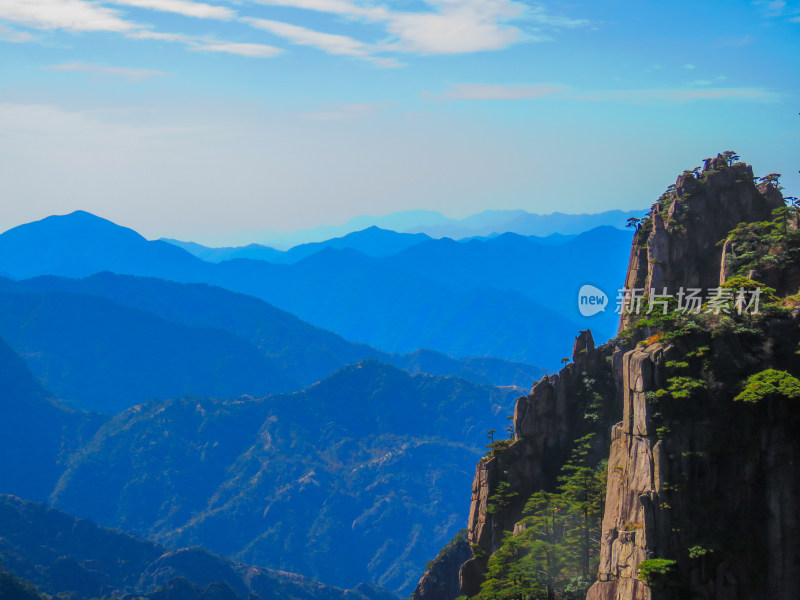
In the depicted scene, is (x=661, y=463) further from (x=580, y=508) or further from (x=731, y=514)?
(x=580, y=508)

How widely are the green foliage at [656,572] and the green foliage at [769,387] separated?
8.16 meters

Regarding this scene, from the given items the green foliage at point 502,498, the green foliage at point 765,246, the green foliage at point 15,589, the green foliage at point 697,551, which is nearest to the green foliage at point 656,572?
the green foliage at point 697,551

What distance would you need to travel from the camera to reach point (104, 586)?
144250 millimetres

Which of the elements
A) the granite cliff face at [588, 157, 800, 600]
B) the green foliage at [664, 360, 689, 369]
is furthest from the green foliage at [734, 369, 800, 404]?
the green foliage at [664, 360, 689, 369]

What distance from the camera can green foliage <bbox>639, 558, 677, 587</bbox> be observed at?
36844 mm

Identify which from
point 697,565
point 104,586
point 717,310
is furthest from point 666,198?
point 104,586

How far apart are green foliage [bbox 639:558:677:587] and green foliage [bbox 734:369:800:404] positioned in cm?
816

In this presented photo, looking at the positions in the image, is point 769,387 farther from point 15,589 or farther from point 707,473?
point 15,589
